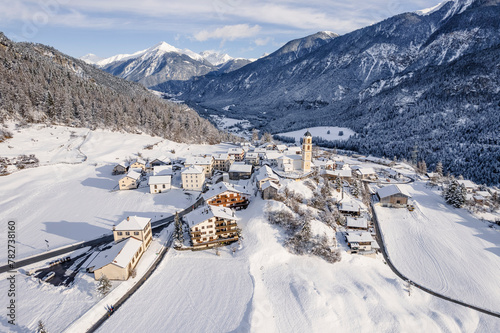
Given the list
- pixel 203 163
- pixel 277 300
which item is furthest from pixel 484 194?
pixel 203 163

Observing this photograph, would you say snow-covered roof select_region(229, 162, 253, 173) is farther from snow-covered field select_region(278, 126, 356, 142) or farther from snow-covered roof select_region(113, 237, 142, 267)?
snow-covered field select_region(278, 126, 356, 142)

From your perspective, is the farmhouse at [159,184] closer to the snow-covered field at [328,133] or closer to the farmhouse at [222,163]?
the farmhouse at [222,163]

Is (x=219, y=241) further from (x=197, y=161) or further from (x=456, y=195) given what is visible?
(x=456, y=195)

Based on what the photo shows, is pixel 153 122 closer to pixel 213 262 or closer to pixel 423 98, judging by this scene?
pixel 213 262

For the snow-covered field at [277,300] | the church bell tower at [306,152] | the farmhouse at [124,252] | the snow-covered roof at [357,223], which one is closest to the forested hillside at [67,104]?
the farmhouse at [124,252]

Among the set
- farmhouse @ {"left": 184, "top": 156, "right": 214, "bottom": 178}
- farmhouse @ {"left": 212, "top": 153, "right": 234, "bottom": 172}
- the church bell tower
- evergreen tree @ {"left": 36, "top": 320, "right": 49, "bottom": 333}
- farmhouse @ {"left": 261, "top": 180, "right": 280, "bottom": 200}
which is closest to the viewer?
evergreen tree @ {"left": 36, "top": 320, "right": 49, "bottom": 333}

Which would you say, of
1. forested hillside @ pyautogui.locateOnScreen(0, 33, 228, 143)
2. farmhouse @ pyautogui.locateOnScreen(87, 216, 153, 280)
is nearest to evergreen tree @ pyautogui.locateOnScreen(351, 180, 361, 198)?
farmhouse @ pyautogui.locateOnScreen(87, 216, 153, 280)
